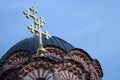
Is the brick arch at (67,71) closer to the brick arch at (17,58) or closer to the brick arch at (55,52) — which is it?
the brick arch at (55,52)

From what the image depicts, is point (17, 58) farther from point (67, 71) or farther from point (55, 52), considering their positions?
point (67, 71)

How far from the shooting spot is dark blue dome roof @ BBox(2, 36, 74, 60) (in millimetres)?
36750

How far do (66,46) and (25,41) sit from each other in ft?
9.35

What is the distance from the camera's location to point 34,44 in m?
37.2

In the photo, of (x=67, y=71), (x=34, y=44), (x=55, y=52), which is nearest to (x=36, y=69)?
(x=67, y=71)

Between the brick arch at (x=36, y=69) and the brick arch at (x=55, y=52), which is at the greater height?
the brick arch at (x=55, y=52)

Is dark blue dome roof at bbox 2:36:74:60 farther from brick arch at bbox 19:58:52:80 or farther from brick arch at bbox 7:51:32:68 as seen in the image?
brick arch at bbox 19:58:52:80

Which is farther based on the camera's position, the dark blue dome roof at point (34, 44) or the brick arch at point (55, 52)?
the dark blue dome roof at point (34, 44)

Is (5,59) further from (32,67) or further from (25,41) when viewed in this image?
(32,67)

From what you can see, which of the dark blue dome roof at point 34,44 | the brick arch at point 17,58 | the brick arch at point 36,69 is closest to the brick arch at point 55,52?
the dark blue dome roof at point 34,44

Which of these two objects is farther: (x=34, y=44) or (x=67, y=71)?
(x=34, y=44)

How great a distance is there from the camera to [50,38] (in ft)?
124

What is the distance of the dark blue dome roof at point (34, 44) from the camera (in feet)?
121

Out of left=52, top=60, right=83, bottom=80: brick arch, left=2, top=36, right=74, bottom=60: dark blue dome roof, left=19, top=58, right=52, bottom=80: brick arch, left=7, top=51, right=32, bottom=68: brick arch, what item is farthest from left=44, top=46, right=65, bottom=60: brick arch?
left=19, top=58, right=52, bottom=80: brick arch
